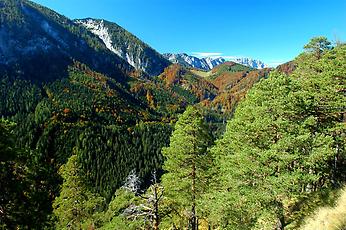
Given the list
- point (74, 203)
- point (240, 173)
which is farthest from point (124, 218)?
point (74, 203)

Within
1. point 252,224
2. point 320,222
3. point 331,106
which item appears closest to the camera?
point 320,222

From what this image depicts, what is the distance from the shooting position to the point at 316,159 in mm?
15984

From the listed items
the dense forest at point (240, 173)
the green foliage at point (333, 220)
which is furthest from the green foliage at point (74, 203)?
the green foliage at point (333, 220)

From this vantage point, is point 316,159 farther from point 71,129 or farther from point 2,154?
point 71,129

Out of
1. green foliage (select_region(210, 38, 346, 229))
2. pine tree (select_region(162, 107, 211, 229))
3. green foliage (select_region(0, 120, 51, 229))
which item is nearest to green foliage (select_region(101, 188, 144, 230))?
pine tree (select_region(162, 107, 211, 229))

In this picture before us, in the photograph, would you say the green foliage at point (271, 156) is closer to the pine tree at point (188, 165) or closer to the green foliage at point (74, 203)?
the pine tree at point (188, 165)

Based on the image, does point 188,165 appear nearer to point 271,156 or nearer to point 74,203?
point 271,156

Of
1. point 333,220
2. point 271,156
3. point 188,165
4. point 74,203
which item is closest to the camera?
point 333,220

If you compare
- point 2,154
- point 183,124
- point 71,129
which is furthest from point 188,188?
point 71,129

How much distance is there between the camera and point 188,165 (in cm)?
2389

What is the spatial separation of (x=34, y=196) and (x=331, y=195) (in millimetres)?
14604

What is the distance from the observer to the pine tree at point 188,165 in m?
23.5

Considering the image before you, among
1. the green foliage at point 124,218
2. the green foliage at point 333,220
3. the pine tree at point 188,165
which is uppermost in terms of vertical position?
the pine tree at point 188,165

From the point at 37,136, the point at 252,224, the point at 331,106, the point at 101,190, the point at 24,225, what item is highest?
the point at 37,136
